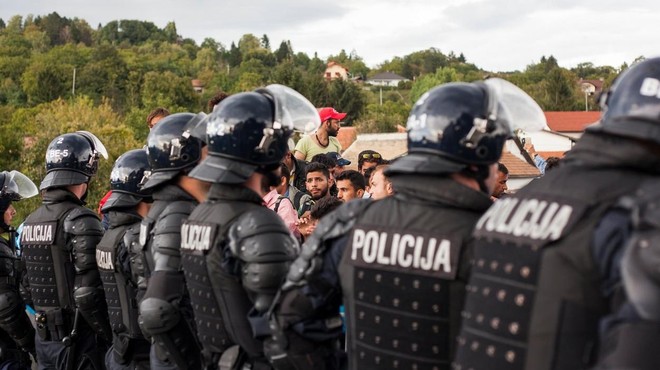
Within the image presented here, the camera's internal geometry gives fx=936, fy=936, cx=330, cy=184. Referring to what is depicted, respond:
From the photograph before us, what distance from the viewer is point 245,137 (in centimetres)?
524

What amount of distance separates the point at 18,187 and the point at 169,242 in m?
4.14

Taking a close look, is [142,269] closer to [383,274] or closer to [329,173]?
[383,274]

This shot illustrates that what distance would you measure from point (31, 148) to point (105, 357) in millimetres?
65196

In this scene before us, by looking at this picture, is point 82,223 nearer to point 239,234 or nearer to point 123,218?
point 123,218

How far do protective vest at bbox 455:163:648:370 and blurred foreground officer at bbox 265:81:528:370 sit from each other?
43 cm

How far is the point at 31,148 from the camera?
69375 millimetres

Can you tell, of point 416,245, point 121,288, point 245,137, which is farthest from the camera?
point 121,288

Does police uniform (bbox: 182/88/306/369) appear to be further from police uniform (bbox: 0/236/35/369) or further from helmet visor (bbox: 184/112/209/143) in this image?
police uniform (bbox: 0/236/35/369)

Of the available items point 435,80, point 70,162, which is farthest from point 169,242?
point 435,80

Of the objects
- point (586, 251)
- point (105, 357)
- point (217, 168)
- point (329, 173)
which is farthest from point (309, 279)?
point (329, 173)

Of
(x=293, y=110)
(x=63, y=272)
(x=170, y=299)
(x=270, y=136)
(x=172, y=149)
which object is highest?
(x=293, y=110)

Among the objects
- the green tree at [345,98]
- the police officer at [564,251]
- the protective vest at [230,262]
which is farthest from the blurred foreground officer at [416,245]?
the green tree at [345,98]

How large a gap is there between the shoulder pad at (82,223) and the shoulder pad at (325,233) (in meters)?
3.50

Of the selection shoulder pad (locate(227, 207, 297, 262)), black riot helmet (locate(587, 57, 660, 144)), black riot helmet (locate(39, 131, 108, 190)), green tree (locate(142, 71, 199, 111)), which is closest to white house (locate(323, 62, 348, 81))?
green tree (locate(142, 71, 199, 111))
